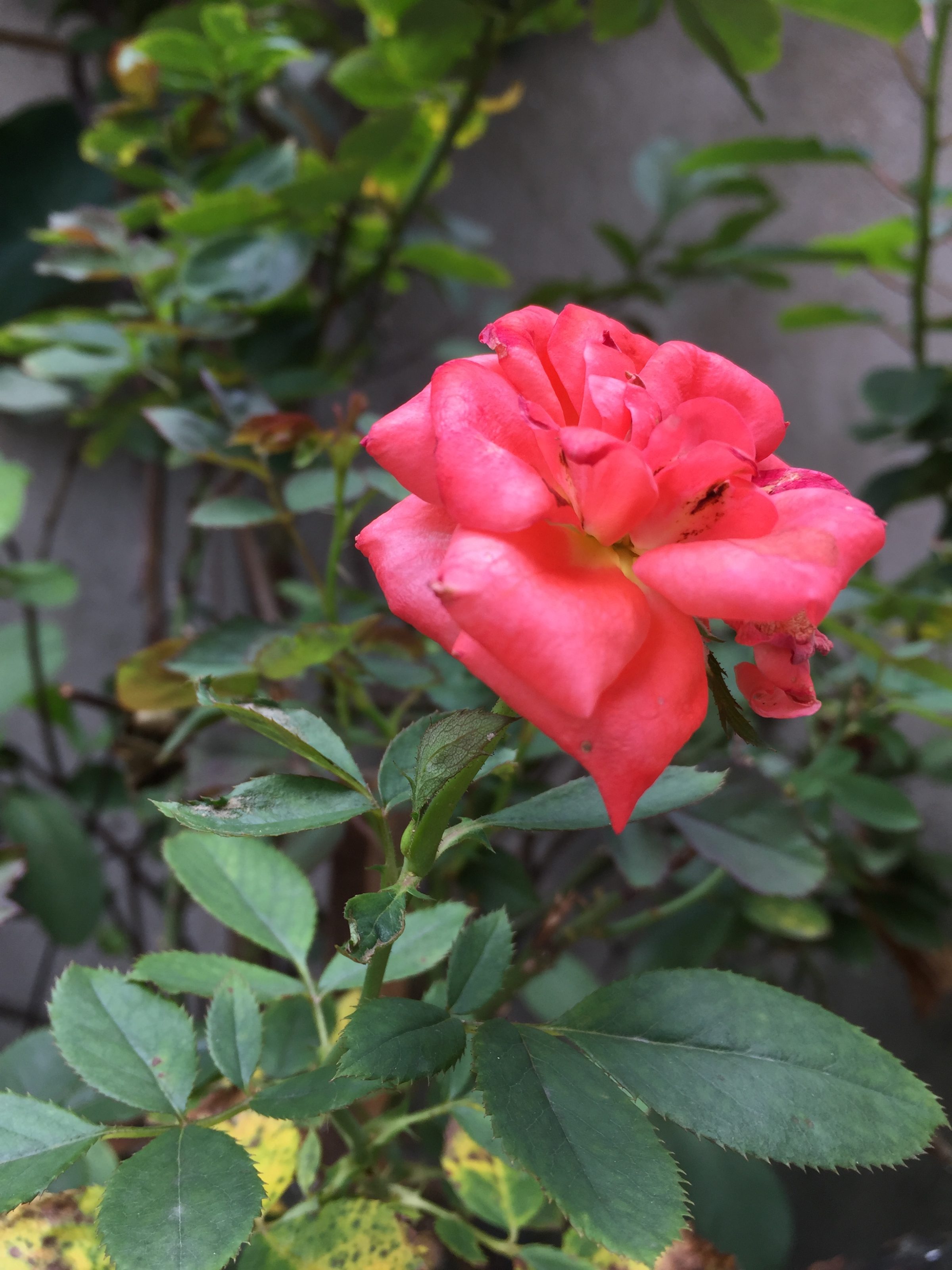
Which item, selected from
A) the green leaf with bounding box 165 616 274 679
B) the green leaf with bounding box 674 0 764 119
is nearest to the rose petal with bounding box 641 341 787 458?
the green leaf with bounding box 165 616 274 679

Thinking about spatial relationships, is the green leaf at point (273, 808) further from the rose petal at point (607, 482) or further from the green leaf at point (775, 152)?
the green leaf at point (775, 152)

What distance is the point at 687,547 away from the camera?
0.57 ft

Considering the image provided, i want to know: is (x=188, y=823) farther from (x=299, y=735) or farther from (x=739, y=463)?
(x=739, y=463)

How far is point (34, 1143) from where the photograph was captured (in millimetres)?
222

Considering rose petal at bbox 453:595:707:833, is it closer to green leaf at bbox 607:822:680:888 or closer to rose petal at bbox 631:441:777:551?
rose petal at bbox 631:441:777:551

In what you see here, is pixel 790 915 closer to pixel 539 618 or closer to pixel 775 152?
pixel 539 618

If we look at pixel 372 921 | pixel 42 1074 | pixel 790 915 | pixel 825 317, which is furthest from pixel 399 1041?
pixel 825 317

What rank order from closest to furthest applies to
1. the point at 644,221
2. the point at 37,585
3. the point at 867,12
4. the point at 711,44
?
the point at 711,44, the point at 867,12, the point at 37,585, the point at 644,221

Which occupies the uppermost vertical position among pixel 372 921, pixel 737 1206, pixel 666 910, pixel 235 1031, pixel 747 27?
pixel 747 27

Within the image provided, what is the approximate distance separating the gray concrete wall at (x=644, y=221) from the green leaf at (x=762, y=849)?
67 cm

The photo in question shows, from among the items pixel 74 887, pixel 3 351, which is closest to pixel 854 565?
pixel 74 887

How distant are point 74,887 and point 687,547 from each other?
0.65 metres

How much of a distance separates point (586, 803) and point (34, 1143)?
0.18 meters

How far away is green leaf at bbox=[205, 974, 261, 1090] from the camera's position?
255 mm
